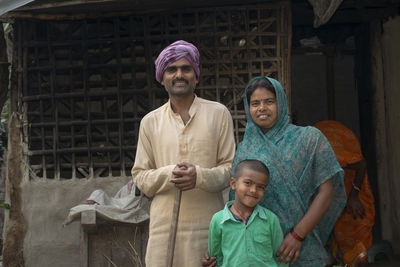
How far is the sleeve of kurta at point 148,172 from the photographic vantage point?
2.44m

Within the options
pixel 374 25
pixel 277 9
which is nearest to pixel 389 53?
pixel 374 25

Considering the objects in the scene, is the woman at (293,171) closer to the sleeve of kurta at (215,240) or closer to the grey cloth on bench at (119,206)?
the sleeve of kurta at (215,240)

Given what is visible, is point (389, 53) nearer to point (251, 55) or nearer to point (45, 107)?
point (251, 55)

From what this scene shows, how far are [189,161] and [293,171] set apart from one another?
53cm

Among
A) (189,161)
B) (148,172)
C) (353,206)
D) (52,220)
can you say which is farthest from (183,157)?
(52,220)

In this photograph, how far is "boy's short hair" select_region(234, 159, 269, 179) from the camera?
7.49 feet

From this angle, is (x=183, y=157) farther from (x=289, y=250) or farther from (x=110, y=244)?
(x=110, y=244)

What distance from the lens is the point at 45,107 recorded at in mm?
5176

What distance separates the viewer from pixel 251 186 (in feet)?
7.46

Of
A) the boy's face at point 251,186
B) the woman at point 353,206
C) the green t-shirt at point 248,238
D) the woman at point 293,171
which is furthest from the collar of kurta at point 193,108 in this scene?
the woman at point 353,206

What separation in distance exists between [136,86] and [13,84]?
1337 mm

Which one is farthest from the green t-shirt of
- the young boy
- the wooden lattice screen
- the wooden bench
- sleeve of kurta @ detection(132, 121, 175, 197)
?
the wooden lattice screen

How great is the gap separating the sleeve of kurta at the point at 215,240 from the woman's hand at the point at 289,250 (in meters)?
0.28

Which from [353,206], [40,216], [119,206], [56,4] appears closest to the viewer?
[119,206]
